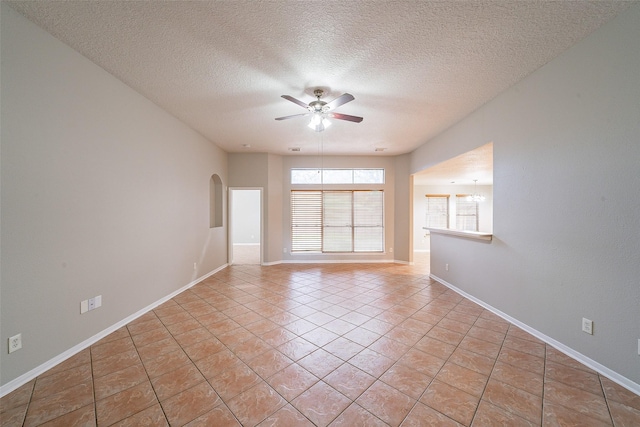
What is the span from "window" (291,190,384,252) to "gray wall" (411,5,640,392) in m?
3.33

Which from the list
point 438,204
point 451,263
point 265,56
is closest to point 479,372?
point 451,263

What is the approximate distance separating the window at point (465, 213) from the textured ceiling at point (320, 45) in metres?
6.63

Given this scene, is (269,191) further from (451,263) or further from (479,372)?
(479,372)

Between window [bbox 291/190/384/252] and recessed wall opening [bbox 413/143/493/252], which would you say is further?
recessed wall opening [bbox 413/143/493/252]

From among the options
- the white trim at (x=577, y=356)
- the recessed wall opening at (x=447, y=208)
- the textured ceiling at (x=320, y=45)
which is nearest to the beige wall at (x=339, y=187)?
the textured ceiling at (x=320, y=45)

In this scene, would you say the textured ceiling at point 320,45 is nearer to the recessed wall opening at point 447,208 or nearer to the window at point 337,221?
the window at point 337,221

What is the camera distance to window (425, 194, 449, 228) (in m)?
8.90

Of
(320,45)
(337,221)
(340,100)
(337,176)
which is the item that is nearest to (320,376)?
(340,100)

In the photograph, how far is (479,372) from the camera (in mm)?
1912

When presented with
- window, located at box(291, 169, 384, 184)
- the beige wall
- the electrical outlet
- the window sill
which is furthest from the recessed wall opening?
the electrical outlet

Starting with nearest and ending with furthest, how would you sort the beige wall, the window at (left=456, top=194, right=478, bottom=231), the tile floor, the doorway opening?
the tile floor
the beige wall
the window at (left=456, top=194, right=478, bottom=231)
the doorway opening

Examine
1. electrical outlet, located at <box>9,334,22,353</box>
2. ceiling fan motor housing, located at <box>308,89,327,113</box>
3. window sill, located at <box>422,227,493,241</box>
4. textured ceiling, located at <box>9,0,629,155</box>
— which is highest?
textured ceiling, located at <box>9,0,629,155</box>

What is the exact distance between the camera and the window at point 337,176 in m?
6.27

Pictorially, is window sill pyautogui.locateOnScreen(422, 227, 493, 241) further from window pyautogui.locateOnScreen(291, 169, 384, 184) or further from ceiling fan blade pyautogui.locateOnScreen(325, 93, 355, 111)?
ceiling fan blade pyautogui.locateOnScreen(325, 93, 355, 111)
